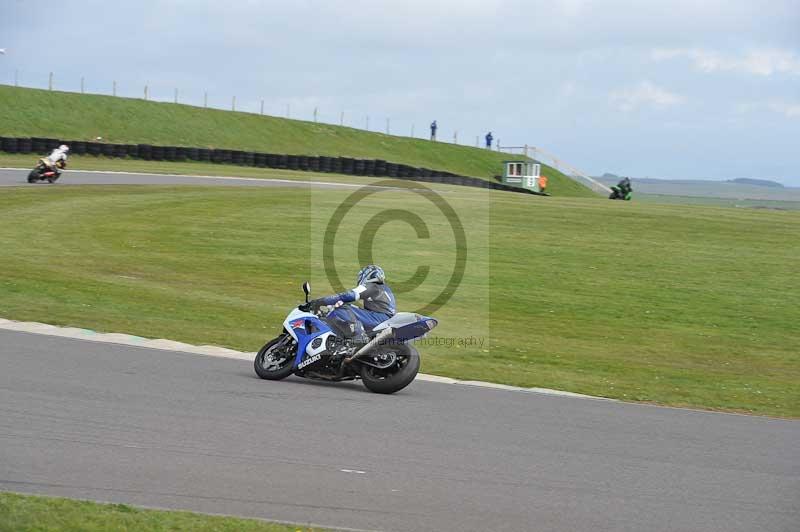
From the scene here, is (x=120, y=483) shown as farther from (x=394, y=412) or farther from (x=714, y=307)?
(x=714, y=307)

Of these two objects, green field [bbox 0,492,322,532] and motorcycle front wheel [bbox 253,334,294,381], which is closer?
green field [bbox 0,492,322,532]

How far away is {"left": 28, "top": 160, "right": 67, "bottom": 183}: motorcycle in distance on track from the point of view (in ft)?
115

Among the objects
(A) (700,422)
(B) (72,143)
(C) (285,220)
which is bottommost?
(A) (700,422)

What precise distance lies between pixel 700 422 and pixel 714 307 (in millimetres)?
10861

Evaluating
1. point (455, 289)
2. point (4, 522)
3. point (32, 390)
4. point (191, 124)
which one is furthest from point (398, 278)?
point (191, 124)

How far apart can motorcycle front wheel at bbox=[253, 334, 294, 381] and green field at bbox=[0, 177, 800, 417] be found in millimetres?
2640

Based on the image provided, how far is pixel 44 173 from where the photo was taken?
116ft

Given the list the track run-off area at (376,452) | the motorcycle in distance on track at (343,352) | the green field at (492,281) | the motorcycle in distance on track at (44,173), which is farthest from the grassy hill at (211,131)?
the track run-off area at (376,452)

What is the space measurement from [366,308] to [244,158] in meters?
43.2

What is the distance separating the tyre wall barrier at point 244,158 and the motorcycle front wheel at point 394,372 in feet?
122

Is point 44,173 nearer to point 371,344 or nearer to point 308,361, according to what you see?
point 308,361

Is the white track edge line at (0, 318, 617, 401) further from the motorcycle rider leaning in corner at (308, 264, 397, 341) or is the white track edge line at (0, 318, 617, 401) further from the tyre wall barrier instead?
the tyre wall barrier

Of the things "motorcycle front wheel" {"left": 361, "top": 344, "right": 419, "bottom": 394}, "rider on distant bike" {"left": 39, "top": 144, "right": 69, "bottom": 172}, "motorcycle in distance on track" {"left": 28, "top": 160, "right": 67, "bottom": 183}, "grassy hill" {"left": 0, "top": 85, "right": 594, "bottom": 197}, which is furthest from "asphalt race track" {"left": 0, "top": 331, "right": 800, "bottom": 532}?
"grassy hill" {"left": 0, "top": 85, "right": 594, "bottom": 197}

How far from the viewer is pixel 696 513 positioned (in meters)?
7.41
